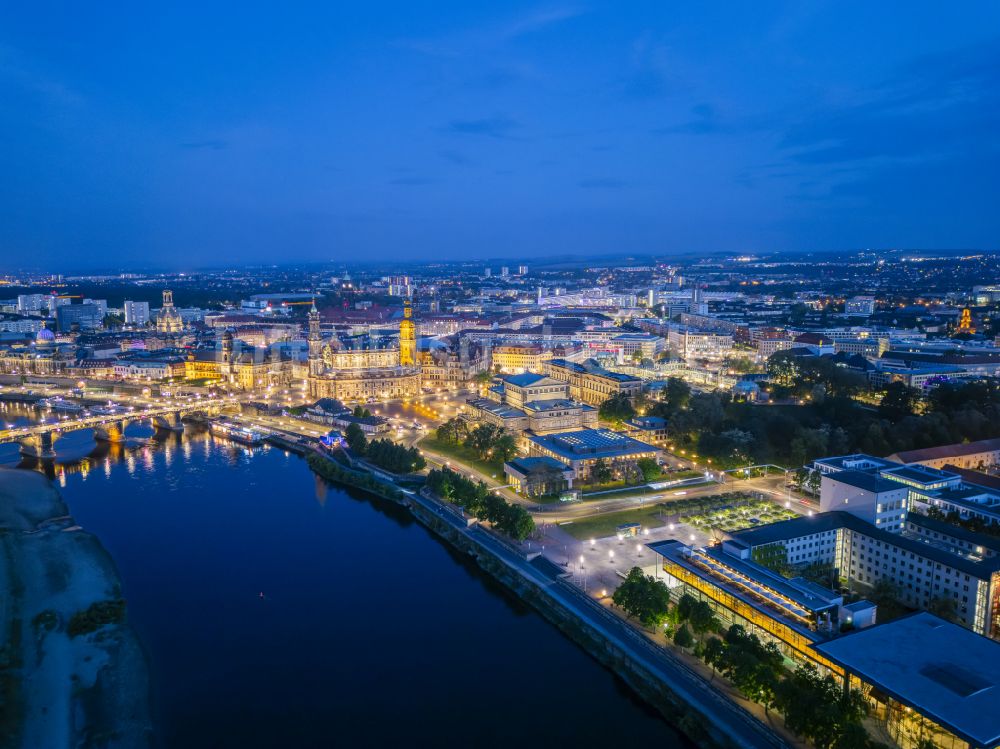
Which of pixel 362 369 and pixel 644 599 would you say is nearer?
pixel 644 599

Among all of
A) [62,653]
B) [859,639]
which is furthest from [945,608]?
Answer: [62,653]

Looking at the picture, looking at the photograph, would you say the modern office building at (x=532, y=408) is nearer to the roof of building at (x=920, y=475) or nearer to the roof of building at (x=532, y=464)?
the roof of building at (x=532, y=464)

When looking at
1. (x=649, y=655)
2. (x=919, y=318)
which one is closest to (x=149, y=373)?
(x=649, y=655)

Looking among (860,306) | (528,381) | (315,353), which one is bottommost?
(528,381)

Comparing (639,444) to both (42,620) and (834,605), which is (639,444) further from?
(42,620)

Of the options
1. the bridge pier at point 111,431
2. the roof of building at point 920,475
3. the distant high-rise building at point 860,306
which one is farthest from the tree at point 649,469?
the distant high-rise building at point 860,306

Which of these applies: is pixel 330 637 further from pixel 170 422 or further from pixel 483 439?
pixel 170 422
